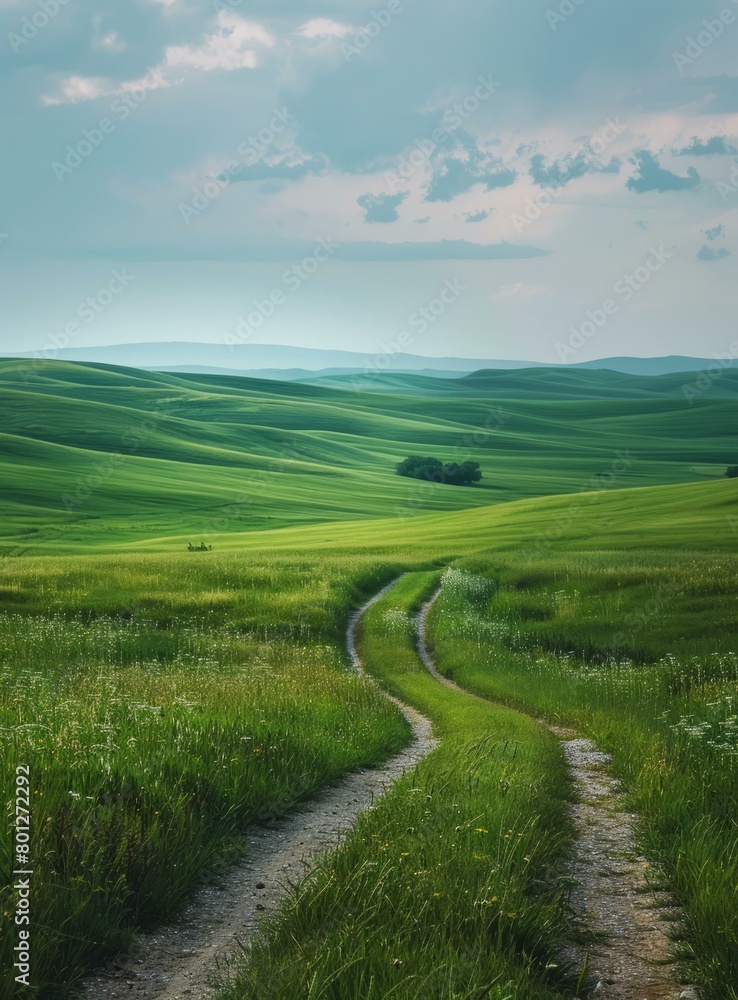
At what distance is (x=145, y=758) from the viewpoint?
9.06 m

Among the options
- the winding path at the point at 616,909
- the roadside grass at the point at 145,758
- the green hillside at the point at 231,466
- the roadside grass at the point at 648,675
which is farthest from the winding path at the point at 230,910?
the green hillside at the point at 231,466

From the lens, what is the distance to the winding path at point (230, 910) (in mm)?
6016

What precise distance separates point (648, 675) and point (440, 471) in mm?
119172

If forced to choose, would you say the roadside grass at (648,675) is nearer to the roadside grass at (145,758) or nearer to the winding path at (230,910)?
the winding path at (230,910)

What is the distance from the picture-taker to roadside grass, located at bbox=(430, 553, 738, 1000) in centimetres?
749

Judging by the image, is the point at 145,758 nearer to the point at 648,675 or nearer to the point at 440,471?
the point at 648,675

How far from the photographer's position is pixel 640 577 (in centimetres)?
3416

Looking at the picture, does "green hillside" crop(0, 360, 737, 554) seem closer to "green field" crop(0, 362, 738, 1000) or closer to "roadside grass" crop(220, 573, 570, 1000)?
"green field" crop(0, 362, 738, 1000)

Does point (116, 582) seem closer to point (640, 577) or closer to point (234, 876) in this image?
point (640, 577)

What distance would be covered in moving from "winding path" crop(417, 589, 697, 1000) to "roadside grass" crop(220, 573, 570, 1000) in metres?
0.27

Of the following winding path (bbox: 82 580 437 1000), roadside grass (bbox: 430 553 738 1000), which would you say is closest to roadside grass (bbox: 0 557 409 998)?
winding path (bbox: 82 580 437 1000)

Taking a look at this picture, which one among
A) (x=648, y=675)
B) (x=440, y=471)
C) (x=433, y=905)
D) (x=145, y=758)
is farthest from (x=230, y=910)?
(x=440, y=471)

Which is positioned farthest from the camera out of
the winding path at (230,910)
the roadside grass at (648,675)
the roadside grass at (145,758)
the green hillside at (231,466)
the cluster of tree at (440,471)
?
the cluster of tree at (440,471)

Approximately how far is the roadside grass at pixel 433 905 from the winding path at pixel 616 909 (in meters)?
0.27
